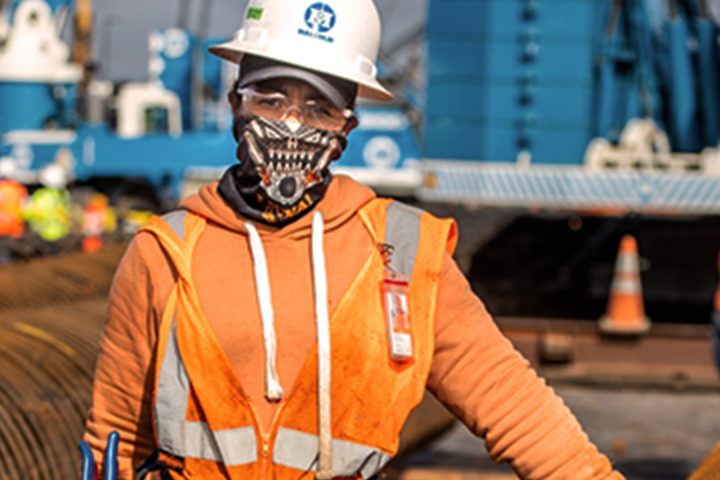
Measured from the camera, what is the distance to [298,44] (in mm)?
1956

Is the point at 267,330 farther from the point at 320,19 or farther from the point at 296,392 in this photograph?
the point at 320,19

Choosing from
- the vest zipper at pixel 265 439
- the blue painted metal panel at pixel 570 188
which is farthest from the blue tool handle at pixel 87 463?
the blue painted metal panel at pixel 570 188

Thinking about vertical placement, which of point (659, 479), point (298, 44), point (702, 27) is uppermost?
point (702, 27)

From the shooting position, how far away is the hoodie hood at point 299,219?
1915mm

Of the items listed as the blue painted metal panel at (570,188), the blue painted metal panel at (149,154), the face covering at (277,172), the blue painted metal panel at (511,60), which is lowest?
the blue painted metal panel at (149,154)

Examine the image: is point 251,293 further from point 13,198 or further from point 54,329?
point 13,198

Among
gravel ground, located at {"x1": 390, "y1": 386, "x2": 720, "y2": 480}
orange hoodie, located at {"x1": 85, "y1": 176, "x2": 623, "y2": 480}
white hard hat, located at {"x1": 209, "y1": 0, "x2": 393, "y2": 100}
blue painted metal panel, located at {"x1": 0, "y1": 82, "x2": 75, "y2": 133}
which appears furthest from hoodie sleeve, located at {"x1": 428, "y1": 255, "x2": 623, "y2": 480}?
blue painted metal panel, located at {"x1": 0, "y1": 82, "x2": 75, "y2": 133}

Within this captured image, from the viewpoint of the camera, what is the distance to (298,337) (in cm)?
186

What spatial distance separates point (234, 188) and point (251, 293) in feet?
0.75

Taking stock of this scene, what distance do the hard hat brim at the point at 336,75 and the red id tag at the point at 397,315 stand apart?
0.43 m

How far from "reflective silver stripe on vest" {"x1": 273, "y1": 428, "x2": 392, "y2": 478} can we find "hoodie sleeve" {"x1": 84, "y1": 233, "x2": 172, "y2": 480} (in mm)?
313

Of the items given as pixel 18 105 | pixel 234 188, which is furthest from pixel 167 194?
pixel 234 188

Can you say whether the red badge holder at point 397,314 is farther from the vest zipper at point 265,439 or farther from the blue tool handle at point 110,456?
the blue tool handle at point 110,456

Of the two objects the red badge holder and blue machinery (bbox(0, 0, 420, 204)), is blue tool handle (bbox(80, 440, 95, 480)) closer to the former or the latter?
the red badge holder
